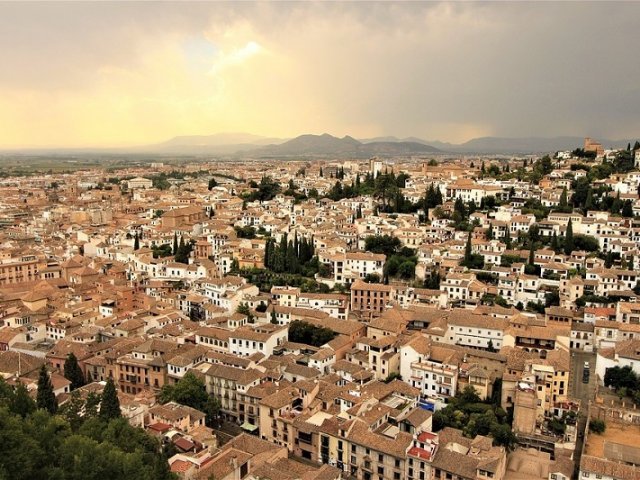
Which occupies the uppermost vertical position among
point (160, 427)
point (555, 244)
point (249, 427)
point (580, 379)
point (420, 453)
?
point (555, 244)

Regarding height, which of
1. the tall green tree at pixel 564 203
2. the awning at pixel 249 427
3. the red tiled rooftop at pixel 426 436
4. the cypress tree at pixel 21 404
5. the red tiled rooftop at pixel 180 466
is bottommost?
the awning at pixel 249 427

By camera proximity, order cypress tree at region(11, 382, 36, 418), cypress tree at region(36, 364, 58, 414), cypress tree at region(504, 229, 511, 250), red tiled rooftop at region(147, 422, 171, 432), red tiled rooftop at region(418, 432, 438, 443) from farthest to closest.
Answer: cypress tree at region(504, 229, 511, 250) → cypress tree at region(36, 364, 58, 414) → red tiled rooftop at region(147, 422, 171, 432) → red tiled rooftop at region(418, 432, 438, 443) → cypress tree at region(11, 382, 36, 418)

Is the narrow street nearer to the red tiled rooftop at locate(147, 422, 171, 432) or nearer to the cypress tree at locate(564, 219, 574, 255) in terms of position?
the cypress tree at locate(564, 219, 574, 255)

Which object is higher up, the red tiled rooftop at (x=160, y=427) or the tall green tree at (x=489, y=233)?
the tall green tree at (x=489, y=233)

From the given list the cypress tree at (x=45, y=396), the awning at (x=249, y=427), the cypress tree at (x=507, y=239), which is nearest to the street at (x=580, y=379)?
the cypress tree at (x=507, y=239)

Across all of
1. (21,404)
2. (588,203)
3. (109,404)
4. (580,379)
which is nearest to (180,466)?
(109,404)

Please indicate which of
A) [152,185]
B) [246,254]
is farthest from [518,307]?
[152,185]

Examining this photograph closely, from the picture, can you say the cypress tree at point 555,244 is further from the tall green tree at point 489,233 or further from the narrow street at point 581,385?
the narrow street at point 581,385

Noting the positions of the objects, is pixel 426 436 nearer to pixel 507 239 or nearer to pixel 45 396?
pixel 45 396

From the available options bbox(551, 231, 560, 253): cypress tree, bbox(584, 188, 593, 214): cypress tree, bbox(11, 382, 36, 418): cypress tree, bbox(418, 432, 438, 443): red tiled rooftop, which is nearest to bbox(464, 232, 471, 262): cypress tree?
bbox(551, 231, 560, 253): cypress tree

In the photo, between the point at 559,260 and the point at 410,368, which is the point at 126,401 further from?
the point at 559,260

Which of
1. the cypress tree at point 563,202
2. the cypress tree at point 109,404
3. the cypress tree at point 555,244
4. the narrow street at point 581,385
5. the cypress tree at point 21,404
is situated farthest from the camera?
the cypress tree at point 563,202
